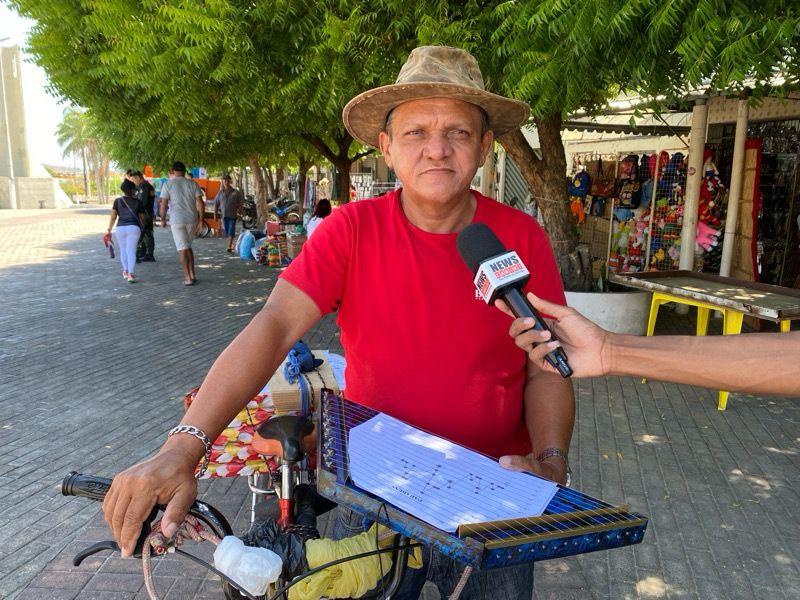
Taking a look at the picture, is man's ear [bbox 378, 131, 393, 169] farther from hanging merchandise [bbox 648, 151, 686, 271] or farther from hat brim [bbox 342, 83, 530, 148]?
hanging merchandise [bbox 648, 151, 686, 271]

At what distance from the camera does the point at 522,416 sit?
6.25 ft

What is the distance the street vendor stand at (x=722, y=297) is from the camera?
4938mm

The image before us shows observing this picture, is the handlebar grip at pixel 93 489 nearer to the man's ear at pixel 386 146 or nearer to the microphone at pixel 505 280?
the microphone at pixel 505 280

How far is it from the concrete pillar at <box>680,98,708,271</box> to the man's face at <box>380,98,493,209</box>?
286 inches

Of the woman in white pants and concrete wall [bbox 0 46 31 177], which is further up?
concrete wall [bbox 0 46 31 177]

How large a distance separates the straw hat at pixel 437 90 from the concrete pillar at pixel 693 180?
7.09 meters

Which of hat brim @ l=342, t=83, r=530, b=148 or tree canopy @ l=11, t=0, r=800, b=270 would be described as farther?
tree canopy @ l=11, t=0, r=800, b=270

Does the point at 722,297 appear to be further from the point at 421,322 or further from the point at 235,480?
the point at 421,322

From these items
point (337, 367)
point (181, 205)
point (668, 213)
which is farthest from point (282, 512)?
point (181, 205)

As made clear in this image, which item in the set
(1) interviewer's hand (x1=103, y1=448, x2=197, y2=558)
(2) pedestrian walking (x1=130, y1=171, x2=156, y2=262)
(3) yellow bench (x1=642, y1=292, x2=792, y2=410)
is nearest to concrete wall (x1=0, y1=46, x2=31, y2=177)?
(2) pedestrian walking (x1=130, y1=171, x2=156, y2=262)

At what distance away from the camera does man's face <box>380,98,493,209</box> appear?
1.78 metres

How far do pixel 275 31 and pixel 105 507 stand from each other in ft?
18.0

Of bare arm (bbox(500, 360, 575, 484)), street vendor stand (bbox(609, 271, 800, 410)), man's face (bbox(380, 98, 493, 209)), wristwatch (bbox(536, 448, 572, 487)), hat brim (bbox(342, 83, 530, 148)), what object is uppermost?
hat brim (bbox(342, 83, 530, 148))

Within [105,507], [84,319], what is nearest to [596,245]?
[84,319]
